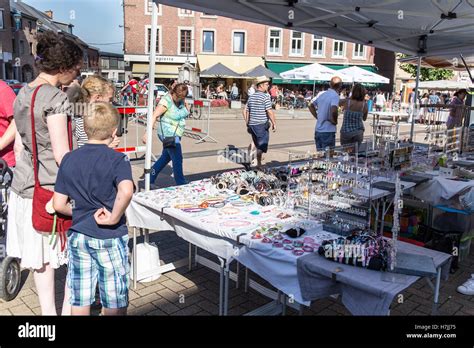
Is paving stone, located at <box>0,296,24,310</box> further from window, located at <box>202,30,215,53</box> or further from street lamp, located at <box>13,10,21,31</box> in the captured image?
street lamp, located at <box>13,10,21,31</box>

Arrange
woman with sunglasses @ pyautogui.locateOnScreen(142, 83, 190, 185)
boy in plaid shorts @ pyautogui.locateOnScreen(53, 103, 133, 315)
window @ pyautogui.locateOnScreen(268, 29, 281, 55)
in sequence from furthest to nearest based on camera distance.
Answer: window @ pyautogui.locateOnScreen(268, 29, 281, 55) < woman with sunglasses @ pyautogui.locateOnScreen(142, 83, 190, 185) < boy in plaid shorts @ pyautogui.locateOnScreen(53, 103, 133, 315)

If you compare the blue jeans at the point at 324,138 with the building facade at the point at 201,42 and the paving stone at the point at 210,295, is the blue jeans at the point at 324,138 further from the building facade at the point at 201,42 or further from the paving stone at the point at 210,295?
the building facade at the point at 201,42

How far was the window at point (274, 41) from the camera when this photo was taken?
36.8 metres

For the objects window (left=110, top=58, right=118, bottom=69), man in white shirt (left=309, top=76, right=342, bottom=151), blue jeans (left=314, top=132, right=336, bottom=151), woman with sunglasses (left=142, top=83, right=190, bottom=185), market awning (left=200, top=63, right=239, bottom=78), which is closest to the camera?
woman with sunglasses (left=142, top=83, right=190, bottom=185)

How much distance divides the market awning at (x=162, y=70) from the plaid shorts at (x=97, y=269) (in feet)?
114

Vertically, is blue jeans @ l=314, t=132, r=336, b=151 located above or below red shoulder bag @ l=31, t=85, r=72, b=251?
above

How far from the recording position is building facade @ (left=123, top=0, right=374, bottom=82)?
3553cm

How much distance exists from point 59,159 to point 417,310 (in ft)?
9.95

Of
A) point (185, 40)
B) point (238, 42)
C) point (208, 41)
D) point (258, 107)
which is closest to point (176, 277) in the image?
point (258, 107)

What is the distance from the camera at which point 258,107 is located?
738 centimetres

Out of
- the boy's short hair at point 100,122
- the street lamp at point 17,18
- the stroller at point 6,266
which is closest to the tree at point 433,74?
the stroller at point 6,266

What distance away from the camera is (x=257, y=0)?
471cm

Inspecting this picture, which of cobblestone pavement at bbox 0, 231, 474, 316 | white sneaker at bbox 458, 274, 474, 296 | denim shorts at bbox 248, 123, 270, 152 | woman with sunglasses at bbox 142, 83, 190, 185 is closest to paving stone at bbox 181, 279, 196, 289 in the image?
cobblestone pavement at bbox 0, 231, 474, 316

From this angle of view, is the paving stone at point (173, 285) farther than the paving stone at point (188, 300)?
Yes
